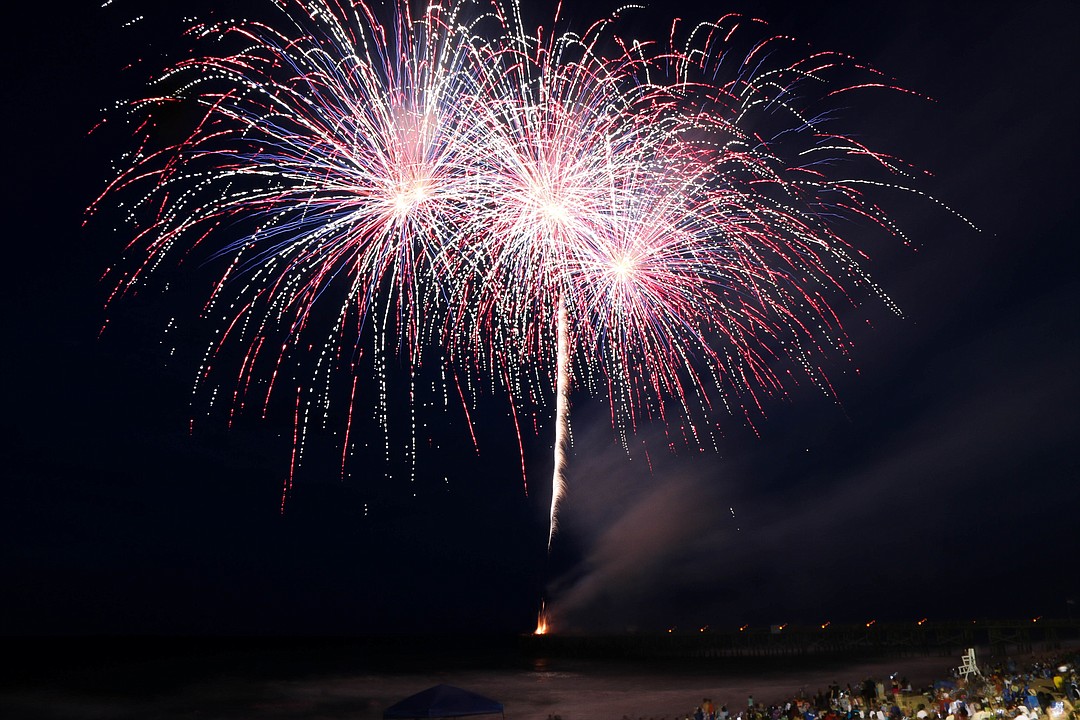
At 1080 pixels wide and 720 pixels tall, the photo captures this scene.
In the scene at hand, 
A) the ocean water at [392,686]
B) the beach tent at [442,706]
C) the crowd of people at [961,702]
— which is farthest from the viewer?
the ocean water at [392,686]

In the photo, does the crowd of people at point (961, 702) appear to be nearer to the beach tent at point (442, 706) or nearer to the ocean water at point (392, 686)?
the ocean water at point (392, 686)

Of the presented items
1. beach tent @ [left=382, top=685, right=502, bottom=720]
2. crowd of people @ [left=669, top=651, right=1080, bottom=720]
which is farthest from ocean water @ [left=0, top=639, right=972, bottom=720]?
beach tent @ [left=382, top=685, right=502, bottom=720]

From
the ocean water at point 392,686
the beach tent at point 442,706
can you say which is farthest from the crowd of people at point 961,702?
the beach tent at point 442,706

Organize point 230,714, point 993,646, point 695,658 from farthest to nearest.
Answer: point 695,658
point 993,646
point 230,714

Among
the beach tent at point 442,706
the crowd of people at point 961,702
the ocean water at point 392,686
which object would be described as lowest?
the crowd of people at point 961,702

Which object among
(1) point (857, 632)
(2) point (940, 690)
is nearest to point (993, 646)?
(1) point (857, 632)

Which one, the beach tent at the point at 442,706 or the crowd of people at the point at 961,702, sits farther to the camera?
the crowd of people at the point at 961,702

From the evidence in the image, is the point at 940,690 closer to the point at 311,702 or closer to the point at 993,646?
the point at 311,702

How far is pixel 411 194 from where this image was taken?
13773mm

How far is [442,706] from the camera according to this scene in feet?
50.2

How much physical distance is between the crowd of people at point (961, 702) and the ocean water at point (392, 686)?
377 centimetres

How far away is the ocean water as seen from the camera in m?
31.2

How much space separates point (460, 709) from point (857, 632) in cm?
4982

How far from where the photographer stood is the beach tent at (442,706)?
49.5 feet
